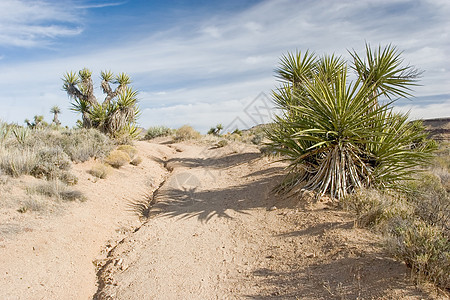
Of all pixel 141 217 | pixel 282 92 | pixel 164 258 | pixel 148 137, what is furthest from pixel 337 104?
pixel 148 137

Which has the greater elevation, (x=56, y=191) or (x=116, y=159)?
(x=116, y=159)

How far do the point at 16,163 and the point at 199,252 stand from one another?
18.4 ft

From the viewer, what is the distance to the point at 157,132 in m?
28.6

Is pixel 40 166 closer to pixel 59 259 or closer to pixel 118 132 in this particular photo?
pixel 59 259

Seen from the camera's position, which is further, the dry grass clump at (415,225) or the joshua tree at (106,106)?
the joshua tree at (106,106)

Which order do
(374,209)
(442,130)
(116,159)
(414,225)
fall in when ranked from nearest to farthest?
1. (414,225)
2. (374,209)
3. (116,159)
4. (442,130)

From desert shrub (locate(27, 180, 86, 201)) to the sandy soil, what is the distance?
1.62ft

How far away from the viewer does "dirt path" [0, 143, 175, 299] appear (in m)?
4.80

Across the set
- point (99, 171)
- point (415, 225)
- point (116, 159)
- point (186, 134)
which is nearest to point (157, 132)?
point (186, 134)

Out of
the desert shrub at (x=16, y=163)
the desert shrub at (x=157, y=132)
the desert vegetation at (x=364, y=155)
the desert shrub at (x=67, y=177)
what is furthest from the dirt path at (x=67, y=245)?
the desert shrub at (x=157, y=132)

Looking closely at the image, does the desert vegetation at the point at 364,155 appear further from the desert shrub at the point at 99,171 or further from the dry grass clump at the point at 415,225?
the desert shrub at the point at 99,171

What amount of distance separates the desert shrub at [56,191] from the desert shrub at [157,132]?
20.6 meters

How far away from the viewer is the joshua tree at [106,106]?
16.2 meters

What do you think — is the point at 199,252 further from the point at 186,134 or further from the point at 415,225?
the point at 186,134
